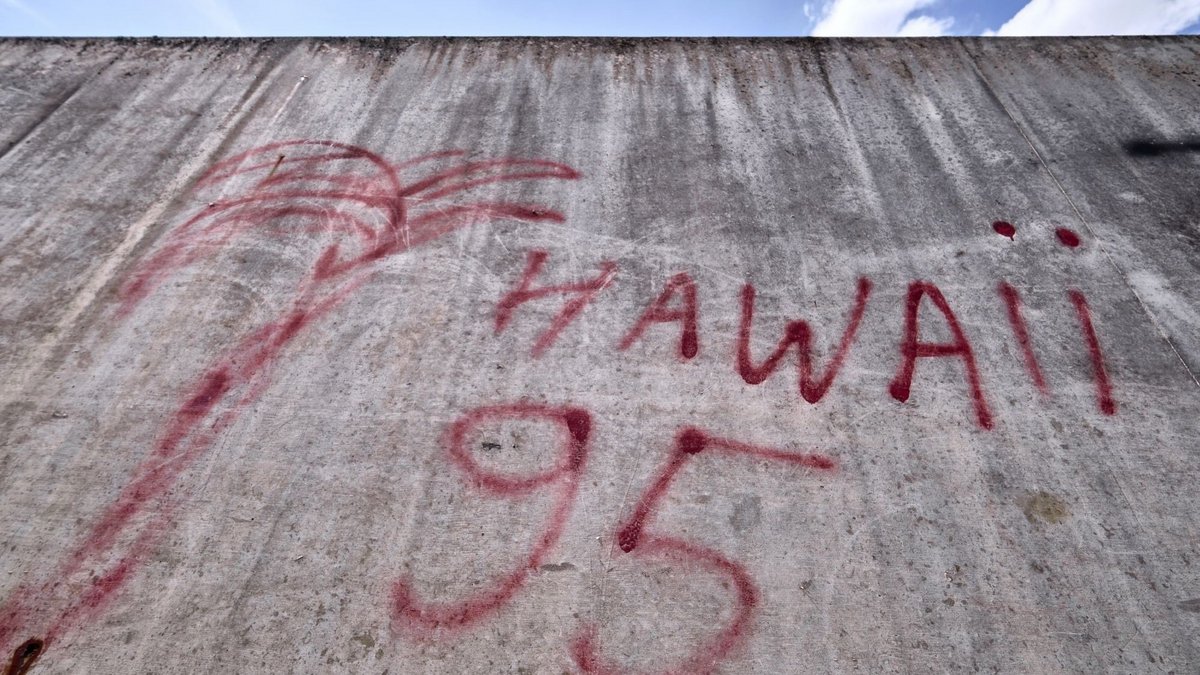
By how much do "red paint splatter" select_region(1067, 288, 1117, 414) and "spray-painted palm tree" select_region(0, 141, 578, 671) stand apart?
2.53 m

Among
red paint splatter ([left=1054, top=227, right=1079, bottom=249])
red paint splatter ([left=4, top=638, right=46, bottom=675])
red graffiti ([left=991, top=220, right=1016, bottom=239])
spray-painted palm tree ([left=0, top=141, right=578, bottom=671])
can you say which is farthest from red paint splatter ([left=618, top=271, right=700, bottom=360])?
red paint splatter ([left=4, top=638, right=46, bottom=675])

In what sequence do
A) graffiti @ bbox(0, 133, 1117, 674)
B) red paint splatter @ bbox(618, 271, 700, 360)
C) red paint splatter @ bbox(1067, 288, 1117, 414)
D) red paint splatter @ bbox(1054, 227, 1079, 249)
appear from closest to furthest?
1. graffiti @ bbox(0, 133, 1117, 674)
2. red paint splatter @ bbox(1067, 288, 1117, 414)
3. red paint splatter @ bbox(618, 271, 700, 360)
4. red paint splatter @ bbox(1054, 227, 1079, 249)

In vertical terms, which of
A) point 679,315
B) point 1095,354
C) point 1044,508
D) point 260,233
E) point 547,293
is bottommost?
point 1044,508

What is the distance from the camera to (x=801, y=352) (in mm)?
2873

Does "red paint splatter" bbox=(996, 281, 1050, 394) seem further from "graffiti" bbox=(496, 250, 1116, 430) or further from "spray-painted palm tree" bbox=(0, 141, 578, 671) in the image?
"spray-painted palm tree" bbox=(0, 141, 578, 671)

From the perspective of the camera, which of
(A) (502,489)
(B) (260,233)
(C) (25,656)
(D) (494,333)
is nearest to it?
(C) (25,656)

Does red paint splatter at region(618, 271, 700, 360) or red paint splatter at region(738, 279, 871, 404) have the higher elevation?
red paint splatter at region(618, 271, 700, 360)

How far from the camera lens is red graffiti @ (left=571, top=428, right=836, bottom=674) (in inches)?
83.7

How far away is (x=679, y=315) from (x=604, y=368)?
17.9 inches

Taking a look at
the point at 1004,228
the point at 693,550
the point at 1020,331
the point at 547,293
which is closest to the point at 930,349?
the point at 1020,331

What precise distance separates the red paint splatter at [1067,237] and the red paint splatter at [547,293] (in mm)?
2221

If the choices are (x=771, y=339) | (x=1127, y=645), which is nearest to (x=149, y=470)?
(x=771, y=339)

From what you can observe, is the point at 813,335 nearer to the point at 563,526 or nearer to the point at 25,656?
the point at 563,526

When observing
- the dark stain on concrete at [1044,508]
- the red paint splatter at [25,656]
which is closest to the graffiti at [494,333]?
the red paint splatter at [25,656]
